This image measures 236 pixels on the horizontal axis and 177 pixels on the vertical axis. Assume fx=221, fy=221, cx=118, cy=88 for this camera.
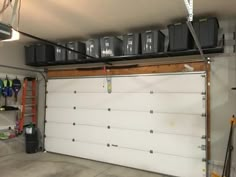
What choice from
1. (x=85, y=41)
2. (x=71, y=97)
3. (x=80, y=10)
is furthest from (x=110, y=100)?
(x=80, y=10)

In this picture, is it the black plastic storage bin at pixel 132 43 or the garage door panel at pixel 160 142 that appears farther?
the black plastic storage bin at pixel 132 43

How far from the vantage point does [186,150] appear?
4.31 meters

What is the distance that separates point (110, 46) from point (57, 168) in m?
2.81

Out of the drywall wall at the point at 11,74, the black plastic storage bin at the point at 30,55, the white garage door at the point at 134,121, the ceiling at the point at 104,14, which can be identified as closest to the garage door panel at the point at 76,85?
the white garage door at the point at 134,121

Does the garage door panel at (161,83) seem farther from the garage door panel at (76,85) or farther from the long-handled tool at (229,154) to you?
the long-handled tool at (229,154)

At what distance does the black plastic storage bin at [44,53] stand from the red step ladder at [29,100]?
81 centimetres

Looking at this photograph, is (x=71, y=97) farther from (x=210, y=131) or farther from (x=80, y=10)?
(x=210, y=131)

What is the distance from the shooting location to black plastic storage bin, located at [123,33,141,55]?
444cm

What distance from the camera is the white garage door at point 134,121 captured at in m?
4.30

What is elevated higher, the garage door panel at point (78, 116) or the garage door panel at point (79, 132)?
the garage door panel at point (78, 116)

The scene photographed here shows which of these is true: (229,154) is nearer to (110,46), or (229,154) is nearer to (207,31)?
(207,31)

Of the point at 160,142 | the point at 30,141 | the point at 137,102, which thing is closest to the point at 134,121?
the point at 137,102

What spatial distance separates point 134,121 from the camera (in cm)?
488

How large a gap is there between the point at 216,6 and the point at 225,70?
126 cm
